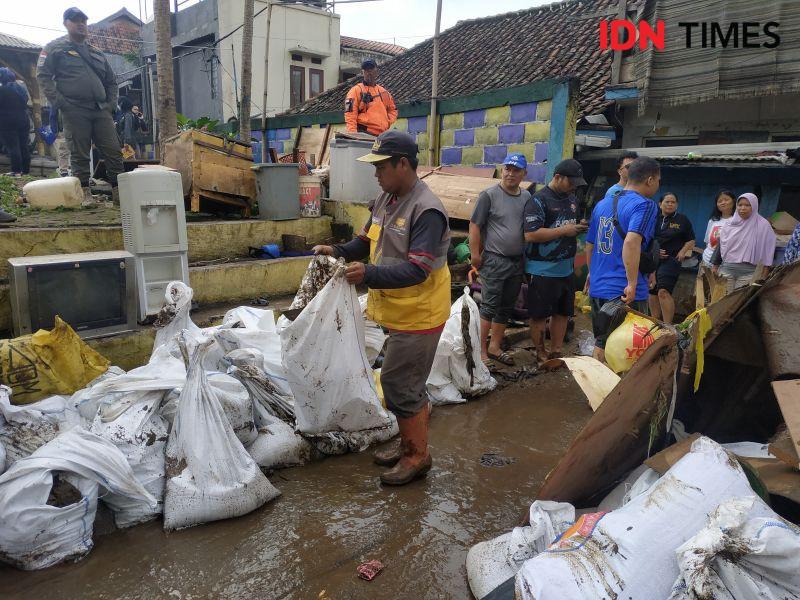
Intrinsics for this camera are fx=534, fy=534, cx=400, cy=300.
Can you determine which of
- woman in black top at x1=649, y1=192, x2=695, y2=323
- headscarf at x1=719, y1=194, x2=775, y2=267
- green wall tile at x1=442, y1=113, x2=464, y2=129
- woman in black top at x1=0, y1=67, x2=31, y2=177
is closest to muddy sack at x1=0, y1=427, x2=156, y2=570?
woman in black top at x1=649, y1=192, x2=695, y2=323

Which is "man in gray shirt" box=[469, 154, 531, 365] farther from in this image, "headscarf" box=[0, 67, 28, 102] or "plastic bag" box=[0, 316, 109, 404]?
"headscarf" box=[0, 67, 28, 102]

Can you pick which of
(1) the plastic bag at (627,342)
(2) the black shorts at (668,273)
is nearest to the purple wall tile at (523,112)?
(2) the black shorts at (668,273)

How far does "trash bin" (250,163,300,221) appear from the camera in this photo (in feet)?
18.5

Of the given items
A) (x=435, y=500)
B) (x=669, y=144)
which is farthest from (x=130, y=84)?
(x=435, y=500)

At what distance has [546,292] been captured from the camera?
422cm

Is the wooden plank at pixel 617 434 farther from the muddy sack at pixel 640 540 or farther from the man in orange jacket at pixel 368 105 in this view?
the man in orange jacket at pixel 368 105

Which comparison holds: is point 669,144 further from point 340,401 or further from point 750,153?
point 340,401

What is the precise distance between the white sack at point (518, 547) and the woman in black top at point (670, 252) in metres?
4.31

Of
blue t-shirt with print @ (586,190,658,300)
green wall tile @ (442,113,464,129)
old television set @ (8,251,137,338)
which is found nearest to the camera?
old television set @ (8,251,137,338)

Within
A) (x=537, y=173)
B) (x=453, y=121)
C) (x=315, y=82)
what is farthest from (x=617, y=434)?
(x=315, y=82)

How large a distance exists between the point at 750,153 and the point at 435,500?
607 centimetres

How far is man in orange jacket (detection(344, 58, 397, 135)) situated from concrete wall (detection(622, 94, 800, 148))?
4321 mm

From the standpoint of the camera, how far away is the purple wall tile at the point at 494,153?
22.6ft

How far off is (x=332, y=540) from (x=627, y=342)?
1.75 meters
